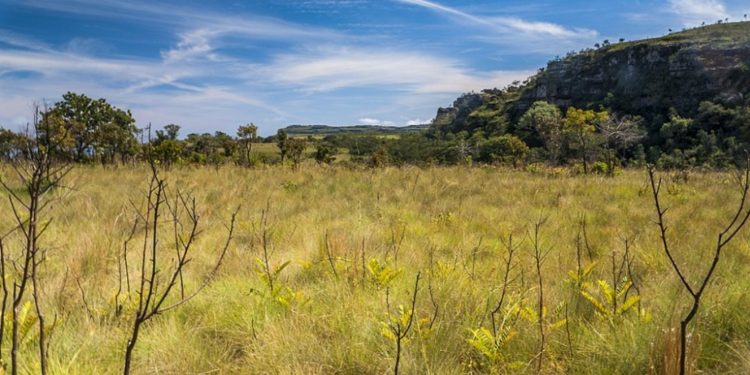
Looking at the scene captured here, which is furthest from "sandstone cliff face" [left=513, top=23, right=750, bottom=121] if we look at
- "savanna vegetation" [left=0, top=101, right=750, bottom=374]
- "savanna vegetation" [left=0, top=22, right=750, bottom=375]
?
"savanna vegetation" [left=0, top=101, right=750, bottom=374]

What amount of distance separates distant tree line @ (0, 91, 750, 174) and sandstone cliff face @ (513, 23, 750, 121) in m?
7.55

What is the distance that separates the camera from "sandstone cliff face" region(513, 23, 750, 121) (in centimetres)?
9575

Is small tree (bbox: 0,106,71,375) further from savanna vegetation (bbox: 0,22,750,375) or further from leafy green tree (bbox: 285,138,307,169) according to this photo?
leafy green tree (bbox: 285,138,307,169)

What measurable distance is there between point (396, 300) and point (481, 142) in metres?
103

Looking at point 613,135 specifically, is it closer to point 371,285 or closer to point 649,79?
point 371,285

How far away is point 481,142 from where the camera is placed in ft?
333

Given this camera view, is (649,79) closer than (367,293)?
No

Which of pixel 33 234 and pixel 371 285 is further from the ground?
pixel 33 234

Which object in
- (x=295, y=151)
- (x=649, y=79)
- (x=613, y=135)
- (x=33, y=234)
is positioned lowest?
(x=33, y=234)

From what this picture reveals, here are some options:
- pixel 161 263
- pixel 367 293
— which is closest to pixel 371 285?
pixel 367 293

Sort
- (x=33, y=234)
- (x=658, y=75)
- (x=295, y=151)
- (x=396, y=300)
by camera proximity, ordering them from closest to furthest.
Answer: (x=33, y=234) < (x=396, y=300) < (x=295, y=151) < (x=658, y=75)

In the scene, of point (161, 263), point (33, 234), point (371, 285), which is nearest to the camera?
point (33, 234)

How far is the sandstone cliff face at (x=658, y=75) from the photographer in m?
95.8

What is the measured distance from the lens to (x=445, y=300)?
263 cm
